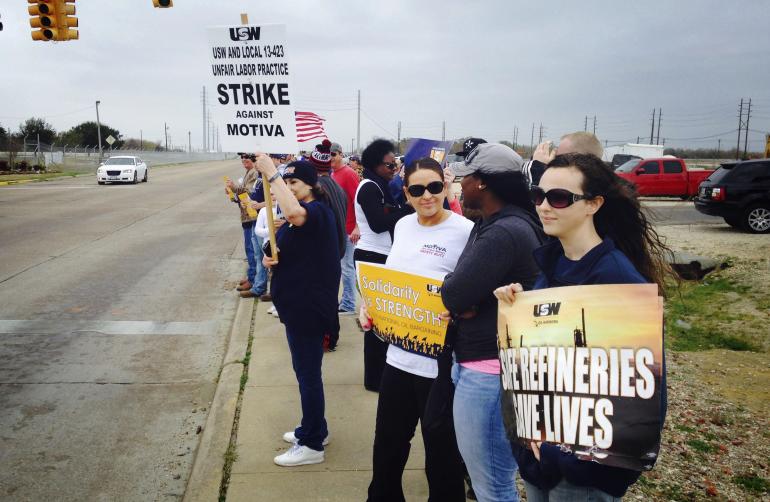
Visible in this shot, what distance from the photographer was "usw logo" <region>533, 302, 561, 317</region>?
201 centimetres

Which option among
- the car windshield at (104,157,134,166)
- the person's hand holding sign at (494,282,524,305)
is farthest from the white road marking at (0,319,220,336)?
the car windshield at (104,157,134,166)

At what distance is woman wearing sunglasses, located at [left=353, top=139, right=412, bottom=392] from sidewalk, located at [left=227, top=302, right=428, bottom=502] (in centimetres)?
43

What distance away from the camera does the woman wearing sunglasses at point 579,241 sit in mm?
2002

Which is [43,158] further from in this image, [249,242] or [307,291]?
[307,291]

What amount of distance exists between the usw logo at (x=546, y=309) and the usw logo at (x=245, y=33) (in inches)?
106

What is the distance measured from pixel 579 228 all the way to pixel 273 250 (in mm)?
2146

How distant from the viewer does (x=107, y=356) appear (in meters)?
6.30

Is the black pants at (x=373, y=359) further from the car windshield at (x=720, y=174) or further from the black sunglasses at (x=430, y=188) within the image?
the car windshield at (x=720, y=174)

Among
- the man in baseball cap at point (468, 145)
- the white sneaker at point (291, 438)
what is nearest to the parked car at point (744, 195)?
the man in baseball cap at point (468, 145)

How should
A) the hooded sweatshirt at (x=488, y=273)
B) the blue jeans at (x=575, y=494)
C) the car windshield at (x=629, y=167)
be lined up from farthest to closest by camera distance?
the car windshield at (x=629, y=167) → the hooded sweatshirt at (x=488, y=273) → the blue jeans at (x=575, y=494)

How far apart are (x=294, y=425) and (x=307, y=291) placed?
1.30m

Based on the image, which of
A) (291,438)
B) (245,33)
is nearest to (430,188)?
(245,33)

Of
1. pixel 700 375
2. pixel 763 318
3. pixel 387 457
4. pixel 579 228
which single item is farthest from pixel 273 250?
pixel 763 318

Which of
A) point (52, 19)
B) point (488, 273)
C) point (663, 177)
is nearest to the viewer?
point (488, 273)
